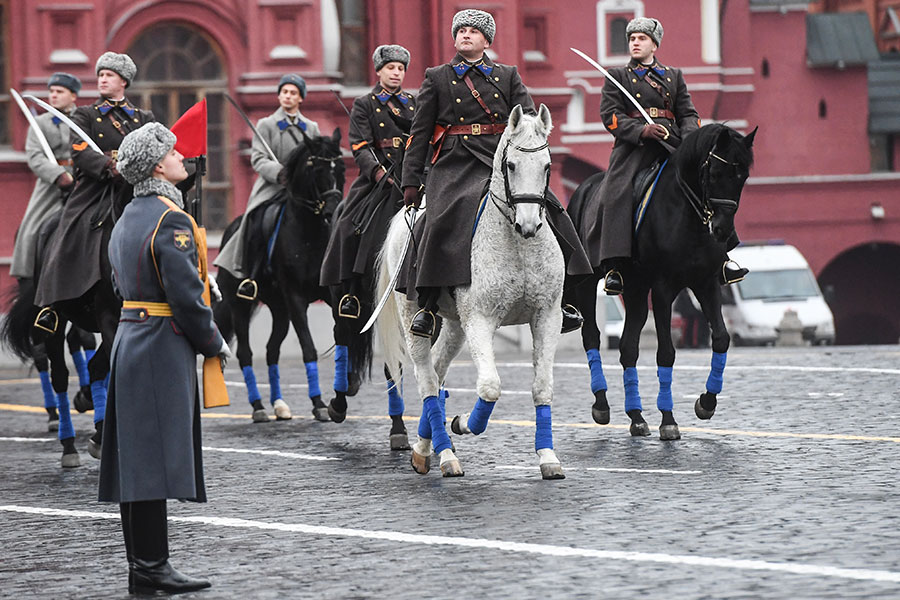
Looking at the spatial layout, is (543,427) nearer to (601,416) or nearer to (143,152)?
(601,416)

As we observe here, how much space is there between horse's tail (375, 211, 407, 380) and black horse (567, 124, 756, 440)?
50.4 inches

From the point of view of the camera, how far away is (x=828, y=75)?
172 feet

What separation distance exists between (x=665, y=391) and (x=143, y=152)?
18.3 ft

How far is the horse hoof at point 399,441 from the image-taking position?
12211 millimetres

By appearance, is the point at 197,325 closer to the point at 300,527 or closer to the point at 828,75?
the point at 300,527

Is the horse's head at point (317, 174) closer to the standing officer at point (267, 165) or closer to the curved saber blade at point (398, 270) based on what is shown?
the standing officer at point (267, 165)

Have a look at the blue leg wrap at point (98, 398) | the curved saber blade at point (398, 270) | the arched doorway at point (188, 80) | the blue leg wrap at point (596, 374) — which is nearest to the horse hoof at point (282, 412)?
the blue leg wrap at point (98, 398)

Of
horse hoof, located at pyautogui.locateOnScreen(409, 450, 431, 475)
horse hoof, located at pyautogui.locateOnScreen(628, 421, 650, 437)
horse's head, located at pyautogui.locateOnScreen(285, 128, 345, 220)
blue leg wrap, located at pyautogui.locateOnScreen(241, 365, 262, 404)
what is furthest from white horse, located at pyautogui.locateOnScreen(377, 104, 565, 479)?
blue leg wrap, located at pyautogui.locateOnScreen(241, 365, 262, 404)

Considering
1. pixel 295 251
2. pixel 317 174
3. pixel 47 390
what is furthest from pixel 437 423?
pixel 47 390

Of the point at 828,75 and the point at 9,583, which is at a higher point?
the point at 828,75

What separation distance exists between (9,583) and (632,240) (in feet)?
20.2

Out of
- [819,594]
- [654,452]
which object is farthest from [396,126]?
[819,594]

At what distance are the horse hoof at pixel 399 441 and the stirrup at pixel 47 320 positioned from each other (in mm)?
2674

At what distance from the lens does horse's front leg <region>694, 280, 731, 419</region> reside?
1215 cm
